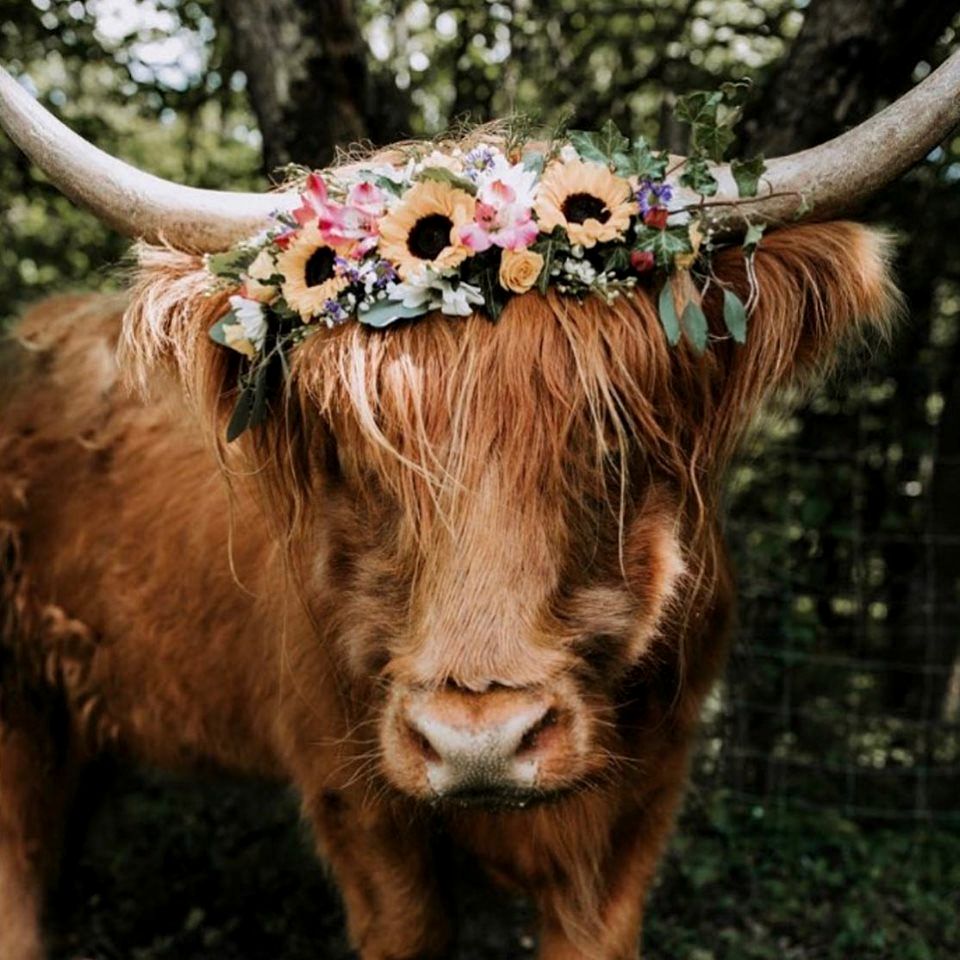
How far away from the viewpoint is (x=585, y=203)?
205 cm

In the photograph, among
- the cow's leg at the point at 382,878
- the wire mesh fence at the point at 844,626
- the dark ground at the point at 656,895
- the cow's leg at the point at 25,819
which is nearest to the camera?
the cow's leg at the point at 382,878

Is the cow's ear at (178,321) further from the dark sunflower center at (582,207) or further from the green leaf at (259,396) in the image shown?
the dark sunflower center at (582,207)

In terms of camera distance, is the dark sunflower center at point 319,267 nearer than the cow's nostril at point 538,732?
No

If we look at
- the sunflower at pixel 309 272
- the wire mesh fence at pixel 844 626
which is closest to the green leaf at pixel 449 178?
the sunflower at pixel 309 272

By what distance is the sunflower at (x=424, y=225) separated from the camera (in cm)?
203

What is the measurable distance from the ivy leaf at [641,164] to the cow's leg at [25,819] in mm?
2561

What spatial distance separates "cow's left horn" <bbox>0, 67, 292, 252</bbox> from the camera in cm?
223

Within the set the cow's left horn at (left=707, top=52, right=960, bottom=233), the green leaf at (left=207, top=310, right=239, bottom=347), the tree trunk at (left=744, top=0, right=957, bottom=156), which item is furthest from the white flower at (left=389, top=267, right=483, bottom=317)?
the tree trunk at (left=744, top=0, right=957, bottom=156)

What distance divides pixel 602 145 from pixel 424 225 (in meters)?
0.35

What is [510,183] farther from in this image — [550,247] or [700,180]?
[700,180]

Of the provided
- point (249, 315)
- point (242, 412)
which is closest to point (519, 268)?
point (249, 315)

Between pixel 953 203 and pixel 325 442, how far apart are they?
3455 mm

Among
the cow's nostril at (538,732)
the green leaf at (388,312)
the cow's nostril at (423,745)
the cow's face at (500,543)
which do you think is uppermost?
the green leaf at (388,312)

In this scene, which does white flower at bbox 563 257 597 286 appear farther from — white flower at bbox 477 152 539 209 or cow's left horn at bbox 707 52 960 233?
cow's left horn at bbox 707 52 960 233
